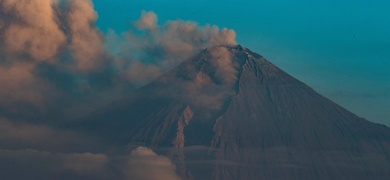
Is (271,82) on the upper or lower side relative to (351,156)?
upper

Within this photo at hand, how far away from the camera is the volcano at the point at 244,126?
156 meters

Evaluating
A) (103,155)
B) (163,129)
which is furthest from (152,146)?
(103,155)

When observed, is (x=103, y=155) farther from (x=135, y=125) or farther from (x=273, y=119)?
(x=273, y=119)

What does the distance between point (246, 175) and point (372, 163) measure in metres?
36.7

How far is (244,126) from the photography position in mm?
160125

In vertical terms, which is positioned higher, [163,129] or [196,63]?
[196,63]

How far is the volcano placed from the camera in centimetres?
15650

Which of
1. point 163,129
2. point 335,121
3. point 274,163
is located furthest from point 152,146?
point 335,121

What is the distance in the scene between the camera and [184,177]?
153 metres

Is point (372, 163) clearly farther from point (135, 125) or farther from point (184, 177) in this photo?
point (135, 125)

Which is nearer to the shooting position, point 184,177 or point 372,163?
point 184,177

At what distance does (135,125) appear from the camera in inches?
6432

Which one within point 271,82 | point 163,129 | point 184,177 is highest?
point 271,82

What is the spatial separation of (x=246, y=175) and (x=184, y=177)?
1508 centimetres
